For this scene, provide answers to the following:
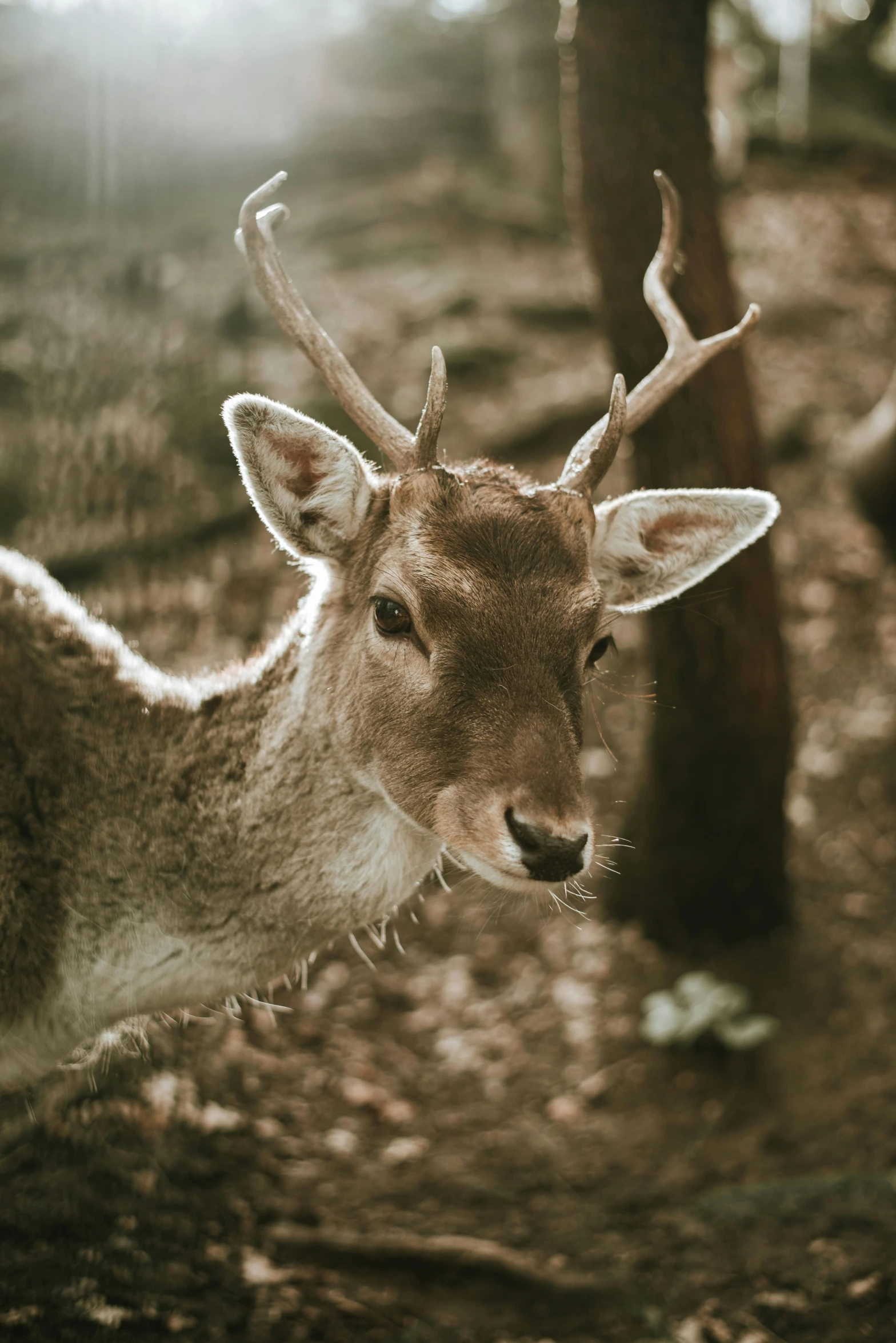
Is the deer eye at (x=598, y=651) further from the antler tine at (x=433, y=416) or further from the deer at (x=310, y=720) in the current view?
the antler tine at (x=433, y=416)

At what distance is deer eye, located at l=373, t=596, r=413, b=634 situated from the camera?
3209 mm

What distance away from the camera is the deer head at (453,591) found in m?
2.93

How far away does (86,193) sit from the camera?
1184 cm

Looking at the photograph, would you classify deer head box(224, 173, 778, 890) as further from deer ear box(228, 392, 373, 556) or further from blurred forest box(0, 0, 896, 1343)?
blurred forest box(0, 0, 896, 1343)

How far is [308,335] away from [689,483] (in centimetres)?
270

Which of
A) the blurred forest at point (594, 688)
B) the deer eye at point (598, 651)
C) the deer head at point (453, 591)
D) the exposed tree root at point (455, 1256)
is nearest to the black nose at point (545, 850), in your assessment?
the deer head at point (453, 591)

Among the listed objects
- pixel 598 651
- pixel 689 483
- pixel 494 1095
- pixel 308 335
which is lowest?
pixel 494 1095

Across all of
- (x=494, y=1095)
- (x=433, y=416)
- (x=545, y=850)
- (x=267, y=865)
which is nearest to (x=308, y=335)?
(x=433, y=416)

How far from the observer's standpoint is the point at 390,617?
3232mm

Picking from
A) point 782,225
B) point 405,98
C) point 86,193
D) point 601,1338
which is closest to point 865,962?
point 601,1338

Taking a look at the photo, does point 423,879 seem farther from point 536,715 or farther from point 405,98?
point 405,98

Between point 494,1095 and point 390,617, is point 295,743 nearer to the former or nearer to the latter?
point 390,617

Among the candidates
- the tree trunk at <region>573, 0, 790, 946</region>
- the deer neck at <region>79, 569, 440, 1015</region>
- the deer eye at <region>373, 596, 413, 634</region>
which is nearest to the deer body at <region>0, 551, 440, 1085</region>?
the deer neck at <region>79, 569, 440, 1015</region>

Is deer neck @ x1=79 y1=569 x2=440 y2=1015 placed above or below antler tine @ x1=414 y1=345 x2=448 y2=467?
below
